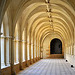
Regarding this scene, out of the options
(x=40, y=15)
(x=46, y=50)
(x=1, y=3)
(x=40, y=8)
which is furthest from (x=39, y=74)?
(x=46, y=50)

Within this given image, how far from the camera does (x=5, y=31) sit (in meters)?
11.6

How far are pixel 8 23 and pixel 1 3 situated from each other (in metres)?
3.57

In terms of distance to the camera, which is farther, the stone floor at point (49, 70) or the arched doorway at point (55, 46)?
the arched doorway at point (55, 46)

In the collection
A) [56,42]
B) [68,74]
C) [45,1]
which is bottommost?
[68,74]

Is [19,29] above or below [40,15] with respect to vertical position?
below

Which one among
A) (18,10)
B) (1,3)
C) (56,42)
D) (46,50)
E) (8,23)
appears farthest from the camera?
(56,42)

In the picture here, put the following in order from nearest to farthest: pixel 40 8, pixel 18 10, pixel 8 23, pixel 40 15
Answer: pixel 8 23 → pixel 18 10 → pixel 40 8 → pixel 40 15

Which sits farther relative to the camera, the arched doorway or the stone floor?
the arched doorway

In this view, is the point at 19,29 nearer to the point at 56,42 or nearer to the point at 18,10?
the point at 18,10

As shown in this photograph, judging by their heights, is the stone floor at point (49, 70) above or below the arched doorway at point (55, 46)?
below

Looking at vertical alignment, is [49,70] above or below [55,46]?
below

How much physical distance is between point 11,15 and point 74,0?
4.01 m

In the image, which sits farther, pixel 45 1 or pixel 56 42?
pixel 56 42

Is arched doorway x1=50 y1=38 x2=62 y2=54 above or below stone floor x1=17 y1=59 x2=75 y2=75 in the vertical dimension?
above
